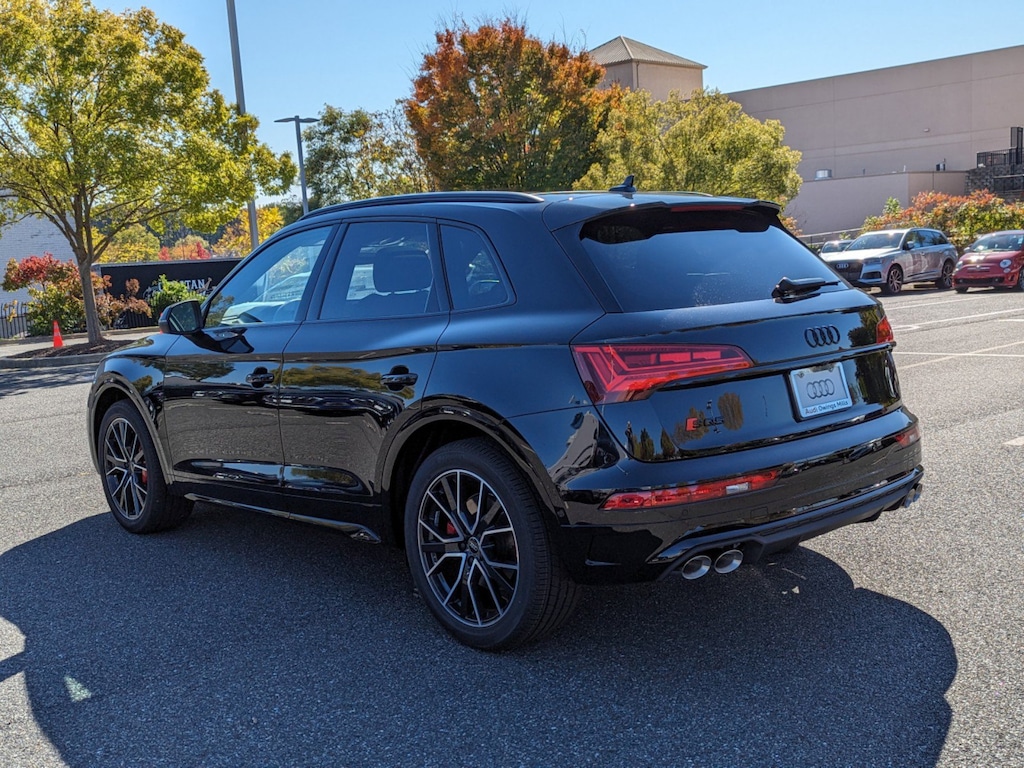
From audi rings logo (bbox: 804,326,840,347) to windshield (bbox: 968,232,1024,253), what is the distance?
2437 cm

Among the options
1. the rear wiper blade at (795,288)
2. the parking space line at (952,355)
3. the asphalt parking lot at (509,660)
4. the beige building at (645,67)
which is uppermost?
the beige building at (645,67)

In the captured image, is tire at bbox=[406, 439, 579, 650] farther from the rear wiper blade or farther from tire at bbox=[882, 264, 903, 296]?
tire at bbox=[882, 264, 903, 296]

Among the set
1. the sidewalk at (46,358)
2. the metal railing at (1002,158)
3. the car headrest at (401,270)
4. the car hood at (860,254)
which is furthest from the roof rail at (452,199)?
the metal railing at (1002,158)

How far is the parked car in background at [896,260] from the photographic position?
25719 mm

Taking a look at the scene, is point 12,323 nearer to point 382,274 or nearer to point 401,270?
point 382,274

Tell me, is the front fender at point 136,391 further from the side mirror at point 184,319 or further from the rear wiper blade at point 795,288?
the rear wiper blade at point 795,288

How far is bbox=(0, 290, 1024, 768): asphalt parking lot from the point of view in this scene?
10.3ft

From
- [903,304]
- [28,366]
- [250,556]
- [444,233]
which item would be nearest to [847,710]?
[444,233]

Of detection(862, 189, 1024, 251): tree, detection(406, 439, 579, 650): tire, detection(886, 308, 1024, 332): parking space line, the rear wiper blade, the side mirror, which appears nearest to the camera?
detection(406, 439, 579, 650): tire

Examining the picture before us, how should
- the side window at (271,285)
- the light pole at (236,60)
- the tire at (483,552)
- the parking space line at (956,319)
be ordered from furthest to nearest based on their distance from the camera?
the light pole at (236,60), the parking space line at (956,319), the side window at (271,285), the tire at (483,552)

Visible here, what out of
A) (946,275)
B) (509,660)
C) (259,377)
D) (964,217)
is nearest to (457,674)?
(509,660)

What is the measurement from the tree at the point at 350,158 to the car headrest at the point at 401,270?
143 ft

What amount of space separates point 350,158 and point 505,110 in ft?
101

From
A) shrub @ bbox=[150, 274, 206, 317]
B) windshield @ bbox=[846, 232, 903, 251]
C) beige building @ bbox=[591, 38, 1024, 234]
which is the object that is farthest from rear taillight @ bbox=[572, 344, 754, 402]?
beige building @ bbox=[591, 38, 1024, 234]
